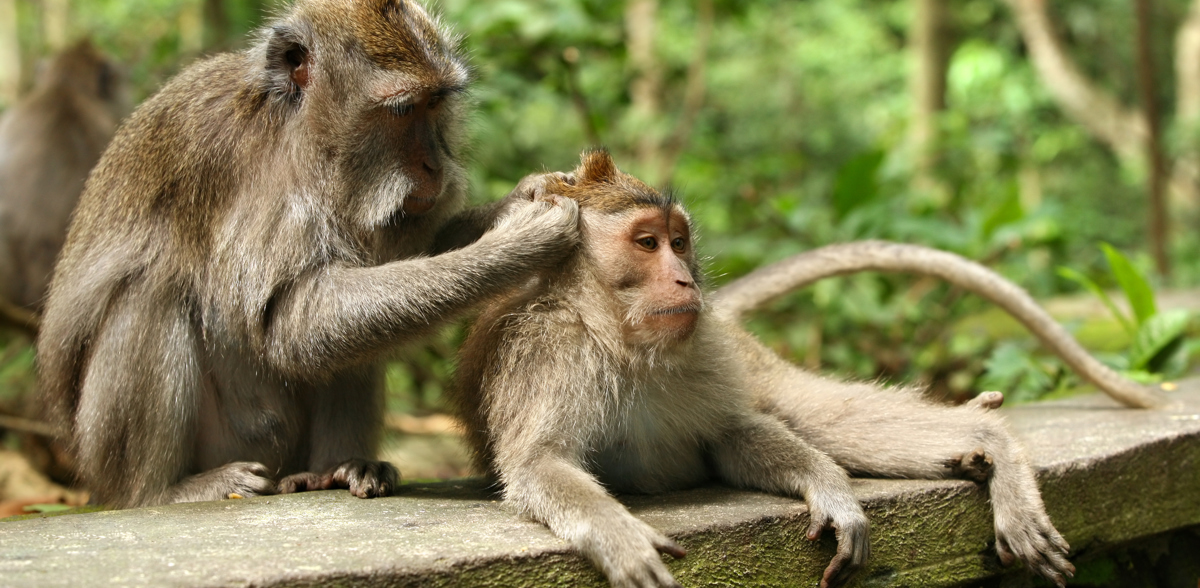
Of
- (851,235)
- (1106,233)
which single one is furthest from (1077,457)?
(1106,233)

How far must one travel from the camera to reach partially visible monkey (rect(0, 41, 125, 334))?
26.6 feet

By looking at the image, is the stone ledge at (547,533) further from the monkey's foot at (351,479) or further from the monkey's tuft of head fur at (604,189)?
the monkey's tuft of head fur at (604,189)

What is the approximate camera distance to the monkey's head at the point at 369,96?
11.6ft

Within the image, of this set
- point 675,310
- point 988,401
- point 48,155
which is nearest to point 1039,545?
point 988,401

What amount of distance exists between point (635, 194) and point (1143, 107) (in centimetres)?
888

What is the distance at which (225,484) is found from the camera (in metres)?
3.53

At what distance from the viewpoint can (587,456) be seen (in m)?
3.24

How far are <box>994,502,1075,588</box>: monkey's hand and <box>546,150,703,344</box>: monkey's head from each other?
3.97ft

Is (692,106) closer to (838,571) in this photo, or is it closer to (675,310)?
(675,310)

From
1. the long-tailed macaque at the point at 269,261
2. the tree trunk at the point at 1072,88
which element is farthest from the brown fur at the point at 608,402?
the tree trunk at the point at 1072,88

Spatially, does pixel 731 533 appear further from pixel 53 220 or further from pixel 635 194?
pixel 53 220

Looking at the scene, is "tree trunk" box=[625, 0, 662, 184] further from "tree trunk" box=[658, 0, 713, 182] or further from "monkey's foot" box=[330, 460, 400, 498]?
"monkey's foot" box=[330, 460, 400, 498]

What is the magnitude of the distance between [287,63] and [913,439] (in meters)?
2.55

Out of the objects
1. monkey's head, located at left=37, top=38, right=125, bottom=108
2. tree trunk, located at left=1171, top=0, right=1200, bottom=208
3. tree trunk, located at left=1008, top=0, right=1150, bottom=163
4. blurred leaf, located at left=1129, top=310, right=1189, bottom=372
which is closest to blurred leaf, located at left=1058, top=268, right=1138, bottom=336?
blurred leaf, located at left=1129, top=310, right=1189, bottom=372
